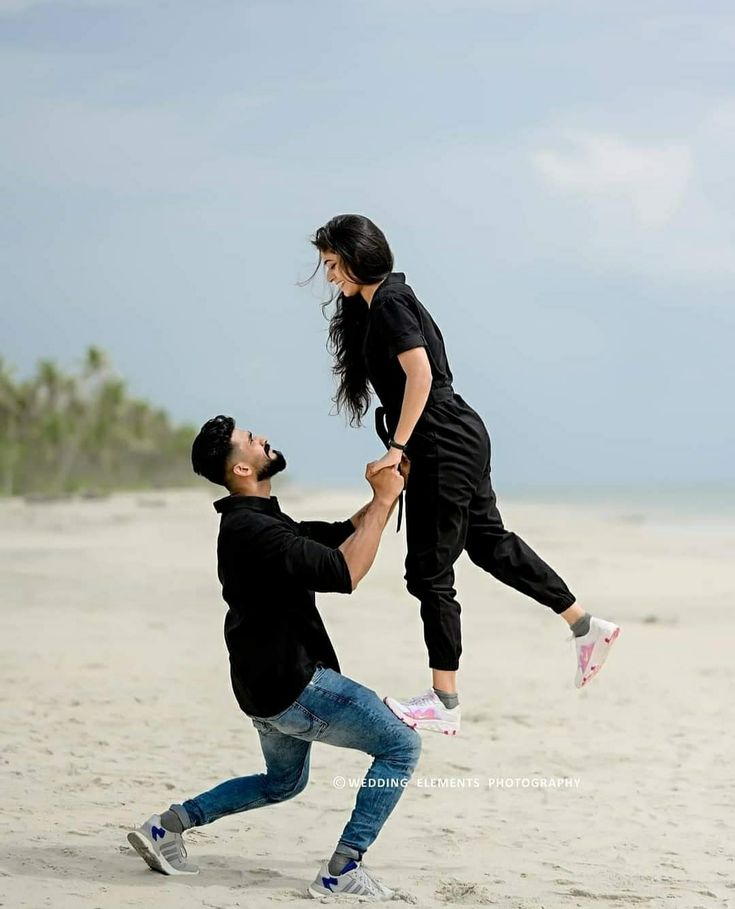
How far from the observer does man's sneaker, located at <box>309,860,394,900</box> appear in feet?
15.9

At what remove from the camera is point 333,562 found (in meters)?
4.43

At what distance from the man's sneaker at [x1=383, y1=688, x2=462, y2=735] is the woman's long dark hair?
109 cm

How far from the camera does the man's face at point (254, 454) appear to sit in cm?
464

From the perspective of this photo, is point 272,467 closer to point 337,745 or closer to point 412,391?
point 412,391

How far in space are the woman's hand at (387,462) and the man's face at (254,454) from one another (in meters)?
0.33

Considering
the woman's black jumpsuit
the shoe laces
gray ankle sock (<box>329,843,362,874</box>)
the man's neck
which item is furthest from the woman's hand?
gray ankle sock (<box>329,843,362,874</box>)

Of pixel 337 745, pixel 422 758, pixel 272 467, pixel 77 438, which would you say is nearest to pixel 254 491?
pixel 272 467

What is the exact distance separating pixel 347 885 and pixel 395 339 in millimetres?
2009

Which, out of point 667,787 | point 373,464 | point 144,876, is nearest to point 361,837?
point 144,876

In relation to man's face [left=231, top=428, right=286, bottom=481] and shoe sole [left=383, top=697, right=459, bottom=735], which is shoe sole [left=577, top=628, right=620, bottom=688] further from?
man's face [left=231, top=428, right=286, bottom=481]

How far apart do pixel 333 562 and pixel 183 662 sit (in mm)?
6818

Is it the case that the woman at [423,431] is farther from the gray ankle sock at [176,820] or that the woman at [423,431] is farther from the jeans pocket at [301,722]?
Result: the gray ankle sock at [176,820]

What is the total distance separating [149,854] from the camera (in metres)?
5.03

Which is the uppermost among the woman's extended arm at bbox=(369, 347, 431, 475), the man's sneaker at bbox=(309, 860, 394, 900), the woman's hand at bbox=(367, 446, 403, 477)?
the woman's extended arm at bbox=(369, 347, 431, 475)
